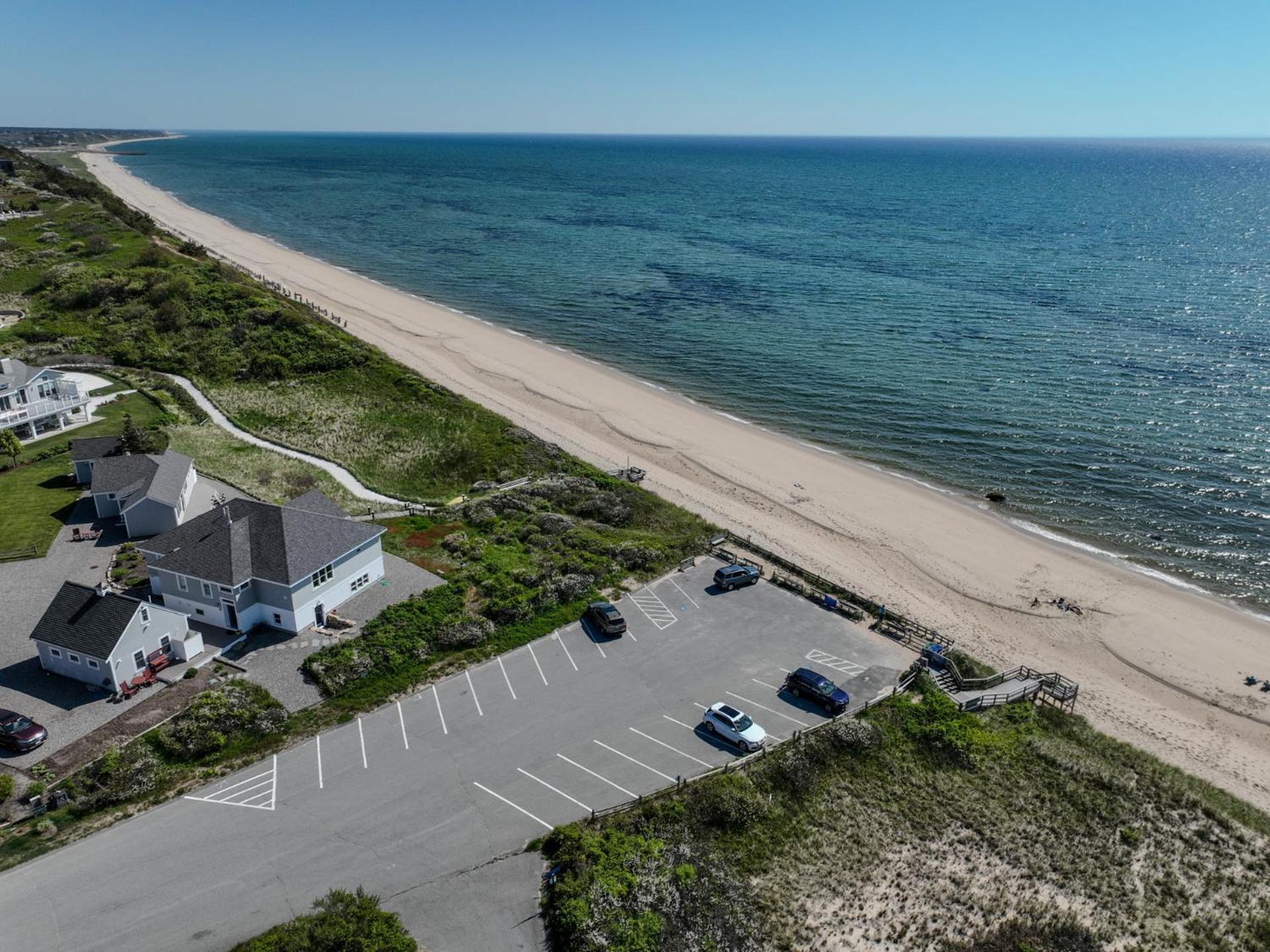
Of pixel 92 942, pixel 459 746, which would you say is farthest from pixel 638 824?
pixel 92 942

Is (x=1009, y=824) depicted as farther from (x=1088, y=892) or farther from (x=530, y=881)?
(x=530, y=881)

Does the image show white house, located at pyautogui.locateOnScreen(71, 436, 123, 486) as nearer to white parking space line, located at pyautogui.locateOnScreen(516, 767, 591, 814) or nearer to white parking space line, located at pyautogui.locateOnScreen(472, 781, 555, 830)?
white parking space line, located at pyautogui.locateOnScreen(472, 781, 555, 830)

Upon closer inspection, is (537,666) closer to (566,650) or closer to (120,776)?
(566,650)

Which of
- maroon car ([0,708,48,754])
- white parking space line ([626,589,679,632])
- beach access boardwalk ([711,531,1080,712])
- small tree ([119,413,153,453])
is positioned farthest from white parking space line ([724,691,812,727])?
small tree ([119,413,153,453])

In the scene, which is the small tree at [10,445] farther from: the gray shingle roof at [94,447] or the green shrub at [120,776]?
the green shrub at [120,776]

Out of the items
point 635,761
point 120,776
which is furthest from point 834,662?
point 120,776
